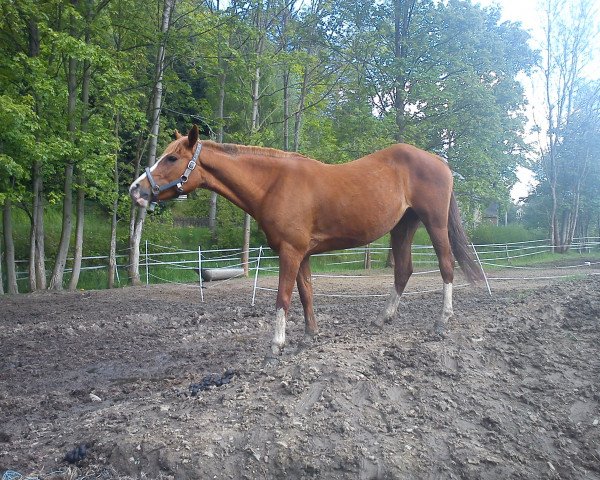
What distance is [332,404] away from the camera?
4.15 meters

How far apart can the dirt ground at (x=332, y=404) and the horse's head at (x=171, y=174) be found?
1.92 m

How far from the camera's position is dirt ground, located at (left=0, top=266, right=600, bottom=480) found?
3619 mm

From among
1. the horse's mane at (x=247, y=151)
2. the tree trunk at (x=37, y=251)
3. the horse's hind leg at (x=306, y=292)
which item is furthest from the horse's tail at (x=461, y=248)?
the tree trunk at (x=37, y=251)

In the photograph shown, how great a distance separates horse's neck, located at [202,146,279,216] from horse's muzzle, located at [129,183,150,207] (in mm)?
638

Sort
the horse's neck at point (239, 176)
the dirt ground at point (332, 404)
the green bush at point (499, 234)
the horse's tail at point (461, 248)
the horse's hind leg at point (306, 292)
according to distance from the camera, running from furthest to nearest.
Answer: the green bush at point (499, 234)
the horse's tail at point (461, 248)
the horse's hind leg at point (306, 292)
the horse's neck at point (239, 176)
the dirt ground at point (332, 404)

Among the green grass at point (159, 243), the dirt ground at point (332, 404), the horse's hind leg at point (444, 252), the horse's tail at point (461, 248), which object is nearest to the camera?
the dirt ground at point (332, 404)

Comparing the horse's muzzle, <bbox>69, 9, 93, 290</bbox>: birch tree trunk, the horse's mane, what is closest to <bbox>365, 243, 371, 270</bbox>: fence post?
<bbox>69, 9, 93, 290</bbox>: birch tree trunk

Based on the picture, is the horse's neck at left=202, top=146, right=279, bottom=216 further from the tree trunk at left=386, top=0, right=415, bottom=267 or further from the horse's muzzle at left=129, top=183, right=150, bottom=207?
the tree trunk at left=386, top=0, right=415, bottom=267

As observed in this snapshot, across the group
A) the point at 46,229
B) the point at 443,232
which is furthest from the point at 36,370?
the point at 46,229

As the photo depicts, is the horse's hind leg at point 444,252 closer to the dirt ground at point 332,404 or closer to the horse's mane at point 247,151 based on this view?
the dirt ground at point 332,404

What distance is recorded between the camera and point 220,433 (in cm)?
381

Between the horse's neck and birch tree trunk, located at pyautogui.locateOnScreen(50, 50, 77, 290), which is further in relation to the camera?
birch tree trunk, located at pyautogui.locateOnScreen(50, 50, 77, 290)

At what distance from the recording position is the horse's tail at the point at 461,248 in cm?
699

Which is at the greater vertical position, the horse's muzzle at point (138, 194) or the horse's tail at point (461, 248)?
the horse's muzzle at point (138, 194)
